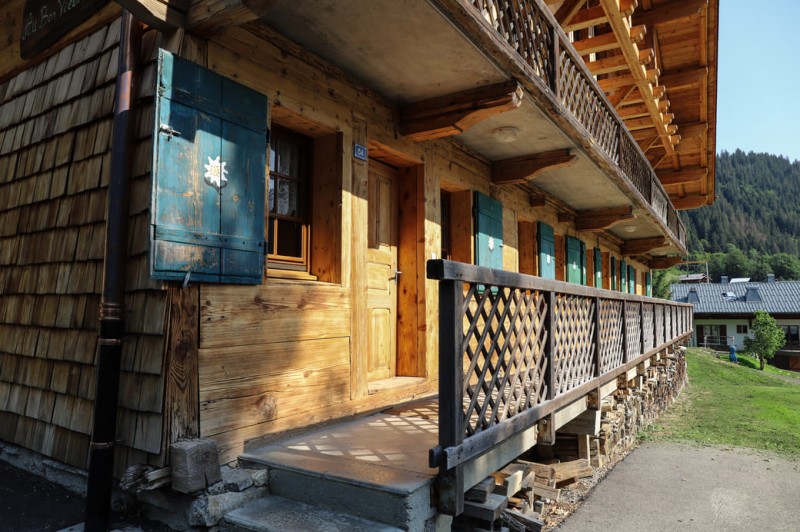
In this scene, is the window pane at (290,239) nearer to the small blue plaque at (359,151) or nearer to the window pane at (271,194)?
the window pane at (271,194)

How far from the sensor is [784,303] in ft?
158

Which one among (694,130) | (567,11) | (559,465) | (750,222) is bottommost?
(559,465)

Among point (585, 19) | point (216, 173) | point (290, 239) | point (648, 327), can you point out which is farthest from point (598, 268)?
point (216, 173)

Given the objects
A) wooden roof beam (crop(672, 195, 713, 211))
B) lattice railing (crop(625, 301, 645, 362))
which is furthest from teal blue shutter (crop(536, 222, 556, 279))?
wooden roof beam (crop(672, 195, 713, 211))

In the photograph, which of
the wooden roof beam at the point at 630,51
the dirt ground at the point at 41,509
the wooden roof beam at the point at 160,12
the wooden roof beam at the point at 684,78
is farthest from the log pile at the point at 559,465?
the wooden roof beam at the point at 684,78

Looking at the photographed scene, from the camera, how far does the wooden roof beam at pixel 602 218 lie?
9617 mm

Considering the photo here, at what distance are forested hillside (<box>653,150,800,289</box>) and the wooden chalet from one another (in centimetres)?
10118

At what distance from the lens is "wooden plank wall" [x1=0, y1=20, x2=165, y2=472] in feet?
10.5

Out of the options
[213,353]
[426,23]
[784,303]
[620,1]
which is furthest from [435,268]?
[784,303]

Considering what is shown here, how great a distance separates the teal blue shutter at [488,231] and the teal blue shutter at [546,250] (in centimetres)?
146

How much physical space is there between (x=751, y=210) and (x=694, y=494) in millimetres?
138915

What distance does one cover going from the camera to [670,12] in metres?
7.89

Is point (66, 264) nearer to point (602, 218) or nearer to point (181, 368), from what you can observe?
point (181, 368)

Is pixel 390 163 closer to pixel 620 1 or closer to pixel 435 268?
pixel 435 268
